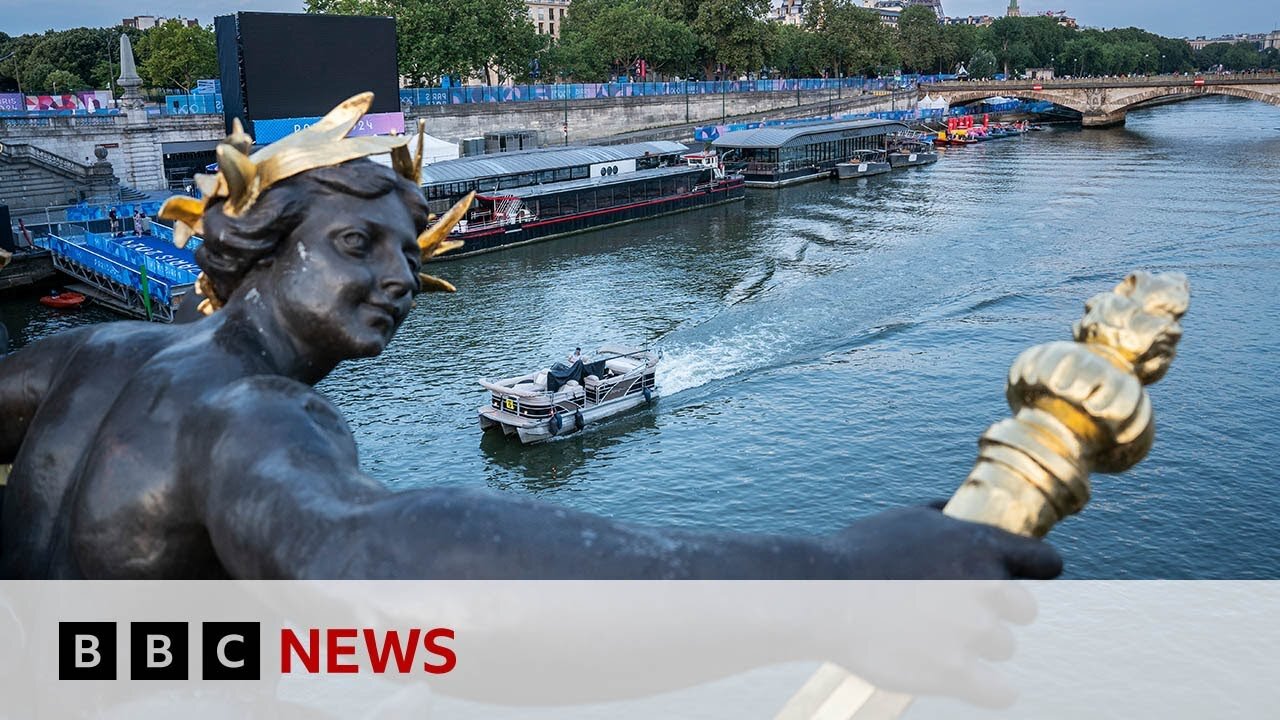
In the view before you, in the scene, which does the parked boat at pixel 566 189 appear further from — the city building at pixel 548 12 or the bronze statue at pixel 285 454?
the city building at pixel 548 12

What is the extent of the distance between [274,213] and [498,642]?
150 centimetres

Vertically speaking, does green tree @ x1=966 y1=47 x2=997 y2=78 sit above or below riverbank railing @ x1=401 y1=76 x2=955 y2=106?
above

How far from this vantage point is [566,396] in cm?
2809

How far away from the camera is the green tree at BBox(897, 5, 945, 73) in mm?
146250

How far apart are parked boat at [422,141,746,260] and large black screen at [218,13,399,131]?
5355 mm

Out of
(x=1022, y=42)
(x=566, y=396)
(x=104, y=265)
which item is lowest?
(x=566, y=396)

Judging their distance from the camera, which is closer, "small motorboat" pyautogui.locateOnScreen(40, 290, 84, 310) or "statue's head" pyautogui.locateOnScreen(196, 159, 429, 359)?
"statue's head" pyautogui.locateOnScreen(196, 159, 429, 359)

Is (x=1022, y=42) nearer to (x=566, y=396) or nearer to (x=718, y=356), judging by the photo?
(x=718, y=356)

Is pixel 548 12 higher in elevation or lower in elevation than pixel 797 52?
higher

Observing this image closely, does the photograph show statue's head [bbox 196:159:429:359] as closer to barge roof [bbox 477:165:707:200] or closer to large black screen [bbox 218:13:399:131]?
large black screen [bbox 218:13:399:131]

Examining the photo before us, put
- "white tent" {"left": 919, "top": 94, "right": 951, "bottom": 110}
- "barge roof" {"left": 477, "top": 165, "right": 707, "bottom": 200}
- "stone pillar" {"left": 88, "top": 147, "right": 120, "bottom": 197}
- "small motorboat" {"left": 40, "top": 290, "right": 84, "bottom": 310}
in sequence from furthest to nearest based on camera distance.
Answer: "white tent" {"left": 919, "top": 94, "right": 951, "bottom": 110}, "barge roof" {"left": 477, "top": 165, "right": 707, "bottom": 200}, "stone pillar" {"left": 88, "top": 147, "right": 120, "bottom": 197}, "small motorboat" {"left": 40, "top": 290, "right": 84, "bottom": 310}

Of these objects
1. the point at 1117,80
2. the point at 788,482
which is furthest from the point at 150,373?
the point at 1117,80

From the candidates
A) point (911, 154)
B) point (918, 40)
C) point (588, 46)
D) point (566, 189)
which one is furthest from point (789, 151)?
point (918, 40)

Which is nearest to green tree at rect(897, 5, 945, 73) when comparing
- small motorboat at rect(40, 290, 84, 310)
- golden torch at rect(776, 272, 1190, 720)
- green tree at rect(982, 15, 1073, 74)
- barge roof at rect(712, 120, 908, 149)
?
green tree at rect(982, 15, 1073, 74)
